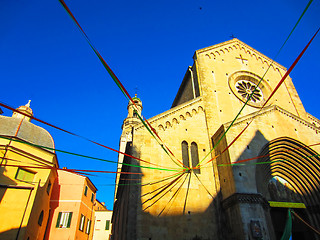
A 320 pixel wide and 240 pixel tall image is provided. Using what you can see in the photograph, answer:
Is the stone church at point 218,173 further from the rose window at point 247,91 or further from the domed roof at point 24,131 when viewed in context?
the domed roof at point 24,131

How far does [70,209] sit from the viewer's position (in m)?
19.9

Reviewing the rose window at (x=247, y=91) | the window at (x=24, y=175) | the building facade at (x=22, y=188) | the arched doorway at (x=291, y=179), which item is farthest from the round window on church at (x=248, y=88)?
the window at (x=24, y=175)

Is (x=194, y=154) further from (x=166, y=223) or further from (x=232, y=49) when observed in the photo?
(x=232, y=49)

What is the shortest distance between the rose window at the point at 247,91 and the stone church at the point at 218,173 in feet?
4.10

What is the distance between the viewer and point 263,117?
1295cm

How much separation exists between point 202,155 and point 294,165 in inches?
218

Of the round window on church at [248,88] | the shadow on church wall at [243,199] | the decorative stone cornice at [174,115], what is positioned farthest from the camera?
the round window on church at [248,88]

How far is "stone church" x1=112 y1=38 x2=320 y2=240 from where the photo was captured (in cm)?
973

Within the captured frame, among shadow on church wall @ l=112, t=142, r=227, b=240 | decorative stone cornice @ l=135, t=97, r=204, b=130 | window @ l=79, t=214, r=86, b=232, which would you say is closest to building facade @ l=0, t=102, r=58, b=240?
window @ l=79, t=214, r=86, b=232

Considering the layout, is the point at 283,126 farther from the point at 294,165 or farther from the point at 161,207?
the point at 161,207

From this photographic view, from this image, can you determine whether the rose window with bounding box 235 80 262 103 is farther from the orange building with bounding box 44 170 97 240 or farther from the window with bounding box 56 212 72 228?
the window with bounding box 56 212 72 228

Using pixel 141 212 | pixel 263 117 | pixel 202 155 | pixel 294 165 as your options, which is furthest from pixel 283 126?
pixel 141 212

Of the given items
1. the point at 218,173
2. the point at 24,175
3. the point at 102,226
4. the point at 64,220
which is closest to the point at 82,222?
the point at 64,220

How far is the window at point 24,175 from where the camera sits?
1345cm
